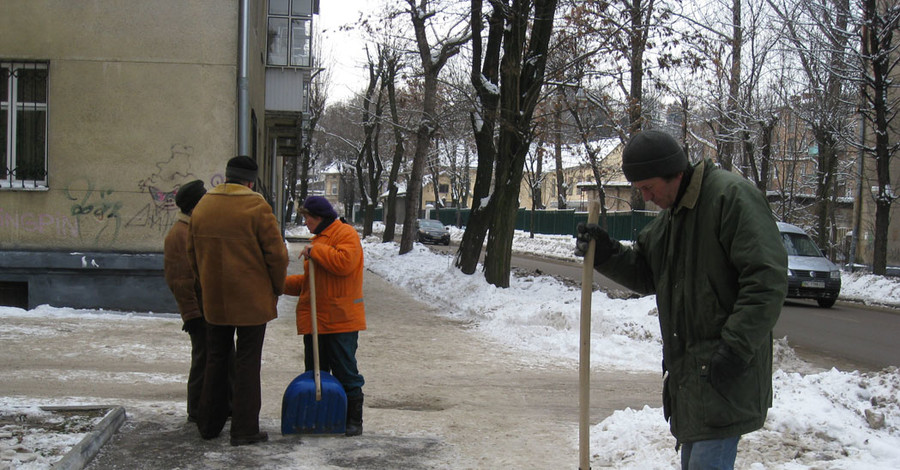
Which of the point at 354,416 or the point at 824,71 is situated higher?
the point at 824,71

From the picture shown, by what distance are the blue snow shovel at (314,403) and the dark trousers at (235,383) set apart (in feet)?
0.82

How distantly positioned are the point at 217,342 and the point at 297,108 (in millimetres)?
12674

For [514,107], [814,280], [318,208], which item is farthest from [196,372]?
[814,280]

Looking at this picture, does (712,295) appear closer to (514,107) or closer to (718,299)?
(718,299)

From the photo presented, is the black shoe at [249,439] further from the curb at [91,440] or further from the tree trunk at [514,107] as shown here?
the tree trunk at [514,107]

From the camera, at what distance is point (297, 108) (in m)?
17.3

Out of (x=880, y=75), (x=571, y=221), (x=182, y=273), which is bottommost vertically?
(x=571, y=221)

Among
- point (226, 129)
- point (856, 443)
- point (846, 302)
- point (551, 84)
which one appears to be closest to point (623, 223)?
point (846, 302)

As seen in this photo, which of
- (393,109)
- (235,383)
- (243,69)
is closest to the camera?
(235,383)

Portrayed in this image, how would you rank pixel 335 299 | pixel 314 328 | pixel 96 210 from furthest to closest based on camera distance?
pixel 96 210
pixel 335 299
pixel 314 328

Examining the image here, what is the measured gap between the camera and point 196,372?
5.68 m

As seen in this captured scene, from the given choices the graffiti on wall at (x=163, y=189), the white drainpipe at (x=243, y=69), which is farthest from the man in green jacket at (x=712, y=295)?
the graffiti on wall at (x=163, y=189)

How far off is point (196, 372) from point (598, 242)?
342 centimetres

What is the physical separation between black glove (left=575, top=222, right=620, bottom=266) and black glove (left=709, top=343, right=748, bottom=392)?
33.7 inches
